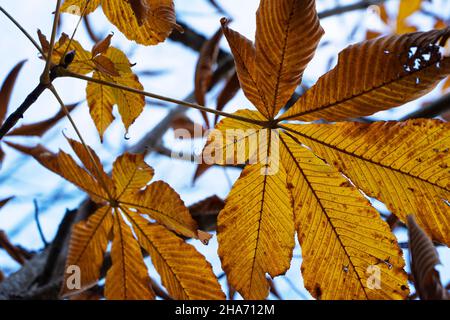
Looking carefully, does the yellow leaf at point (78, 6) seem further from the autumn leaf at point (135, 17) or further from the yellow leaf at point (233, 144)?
the yellow leaf at point (233, 144)

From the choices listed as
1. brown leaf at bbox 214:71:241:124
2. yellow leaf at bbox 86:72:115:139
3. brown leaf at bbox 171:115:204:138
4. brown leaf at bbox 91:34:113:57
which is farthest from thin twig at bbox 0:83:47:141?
brown leaf at bbox 171:115:204:138

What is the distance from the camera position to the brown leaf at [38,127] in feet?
3.65

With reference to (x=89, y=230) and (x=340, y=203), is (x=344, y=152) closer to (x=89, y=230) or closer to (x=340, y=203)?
(x=340, y=203)

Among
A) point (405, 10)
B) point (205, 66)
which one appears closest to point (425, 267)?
point (205, 66)

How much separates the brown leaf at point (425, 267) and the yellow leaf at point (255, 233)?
263 millimetres

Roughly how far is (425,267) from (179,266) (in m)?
0.40

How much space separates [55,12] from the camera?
58 centimetres

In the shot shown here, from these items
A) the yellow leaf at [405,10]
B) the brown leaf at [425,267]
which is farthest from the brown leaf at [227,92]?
the yellow leaf at [405,10]

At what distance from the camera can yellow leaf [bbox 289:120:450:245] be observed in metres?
0.54

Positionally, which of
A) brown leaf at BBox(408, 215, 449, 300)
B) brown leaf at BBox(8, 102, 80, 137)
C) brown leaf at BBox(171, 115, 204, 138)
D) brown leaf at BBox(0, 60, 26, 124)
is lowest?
brown leaf at BBox(408, 215, 449, 300)

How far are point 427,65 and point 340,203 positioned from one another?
192mm

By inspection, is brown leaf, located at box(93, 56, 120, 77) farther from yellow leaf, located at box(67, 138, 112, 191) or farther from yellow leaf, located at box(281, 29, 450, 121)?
yellow leaf, located at box(281, 29, 450, 121)

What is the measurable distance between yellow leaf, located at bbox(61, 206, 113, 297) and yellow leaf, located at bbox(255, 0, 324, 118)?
37 centimetres

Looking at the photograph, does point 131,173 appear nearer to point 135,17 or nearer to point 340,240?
point 135,17
